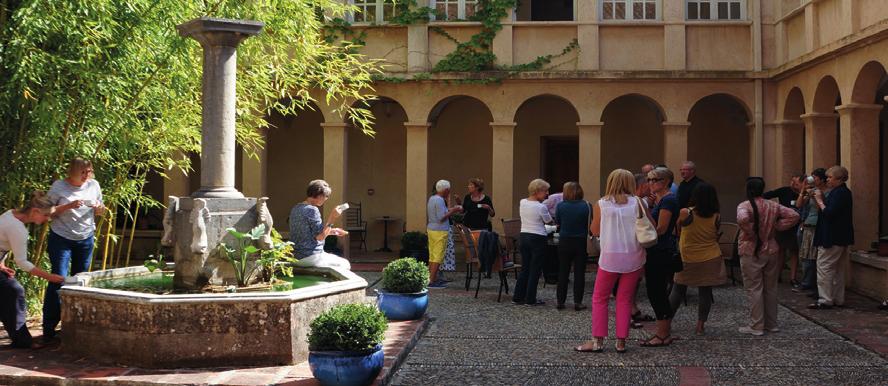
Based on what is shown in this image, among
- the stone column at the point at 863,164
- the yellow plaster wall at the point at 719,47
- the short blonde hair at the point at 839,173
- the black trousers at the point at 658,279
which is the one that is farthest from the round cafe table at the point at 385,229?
the black trousers at the point at 658,279

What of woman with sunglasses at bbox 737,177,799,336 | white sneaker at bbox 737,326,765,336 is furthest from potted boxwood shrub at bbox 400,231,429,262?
woman with sunglasses at bbox 737,177,799,336

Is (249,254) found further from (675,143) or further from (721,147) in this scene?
(721,147)

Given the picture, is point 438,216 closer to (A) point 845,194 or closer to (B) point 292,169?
(A) point 845,194

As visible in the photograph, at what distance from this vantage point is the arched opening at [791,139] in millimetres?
15000

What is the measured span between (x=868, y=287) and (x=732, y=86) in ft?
18.0

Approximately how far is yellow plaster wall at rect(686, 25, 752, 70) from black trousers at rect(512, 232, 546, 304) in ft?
23.0

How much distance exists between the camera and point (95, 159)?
869 cm

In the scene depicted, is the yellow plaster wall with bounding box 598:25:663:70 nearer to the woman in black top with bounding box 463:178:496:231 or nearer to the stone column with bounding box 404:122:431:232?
the stone column with bounding box 404:122:431:232

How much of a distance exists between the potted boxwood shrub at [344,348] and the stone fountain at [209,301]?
60cm

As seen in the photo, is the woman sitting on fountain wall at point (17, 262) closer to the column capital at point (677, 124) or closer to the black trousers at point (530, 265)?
the black trousers at point (530, 265)

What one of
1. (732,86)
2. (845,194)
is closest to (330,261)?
(845,194)

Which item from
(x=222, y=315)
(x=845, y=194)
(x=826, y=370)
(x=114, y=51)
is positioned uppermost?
(x=114, y=51)

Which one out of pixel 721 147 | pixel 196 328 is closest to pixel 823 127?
pixel 721 147

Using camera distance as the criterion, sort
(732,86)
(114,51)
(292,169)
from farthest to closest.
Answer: (292,169), (732,86), (114,51)
